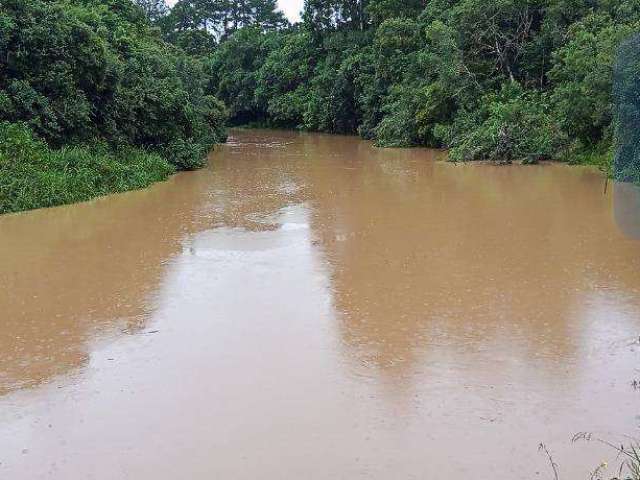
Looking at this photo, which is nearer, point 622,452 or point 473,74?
point 622,452

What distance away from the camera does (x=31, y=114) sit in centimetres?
1366

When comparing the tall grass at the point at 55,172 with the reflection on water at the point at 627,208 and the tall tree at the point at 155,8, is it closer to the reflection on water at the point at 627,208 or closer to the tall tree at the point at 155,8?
the reflection on water at the point at 627,208

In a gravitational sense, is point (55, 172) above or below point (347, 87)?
below

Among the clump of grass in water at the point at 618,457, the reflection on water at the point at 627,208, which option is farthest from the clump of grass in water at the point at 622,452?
the reflection on water at the point at 627,208

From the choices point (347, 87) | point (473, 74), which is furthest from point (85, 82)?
point (347, 87)

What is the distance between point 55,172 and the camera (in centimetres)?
1312

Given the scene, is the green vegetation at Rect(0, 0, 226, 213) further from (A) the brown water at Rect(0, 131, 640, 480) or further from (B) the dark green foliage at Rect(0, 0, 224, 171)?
(A) the brown water at Rect(0, 131, 640, 480)

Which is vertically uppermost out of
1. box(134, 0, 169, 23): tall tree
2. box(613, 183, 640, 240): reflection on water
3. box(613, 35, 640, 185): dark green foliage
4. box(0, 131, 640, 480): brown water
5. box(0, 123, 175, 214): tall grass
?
box(134, 0, 169, 23): tall tree

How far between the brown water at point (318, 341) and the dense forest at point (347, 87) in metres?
2.70

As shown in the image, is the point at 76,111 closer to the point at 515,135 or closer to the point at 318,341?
the point at 318,341

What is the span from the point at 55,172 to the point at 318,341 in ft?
29.1

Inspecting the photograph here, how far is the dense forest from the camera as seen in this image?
1366cm

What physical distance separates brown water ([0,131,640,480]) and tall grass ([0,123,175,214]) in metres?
0.59

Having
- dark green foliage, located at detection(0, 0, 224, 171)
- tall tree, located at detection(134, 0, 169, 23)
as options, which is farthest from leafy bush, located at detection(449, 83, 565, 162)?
tall tree, located at detection(134, 0, 169, 23)
